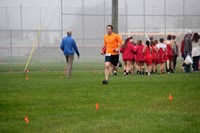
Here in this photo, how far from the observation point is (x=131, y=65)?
87.8 ft

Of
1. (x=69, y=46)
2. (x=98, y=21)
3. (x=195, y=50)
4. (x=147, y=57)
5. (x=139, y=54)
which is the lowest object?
(x=147, y=57)

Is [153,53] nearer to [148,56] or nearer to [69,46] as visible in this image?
[148,56]

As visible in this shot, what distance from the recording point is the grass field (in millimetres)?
9180

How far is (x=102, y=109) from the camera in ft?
37.8

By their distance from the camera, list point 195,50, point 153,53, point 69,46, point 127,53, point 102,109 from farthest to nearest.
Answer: point 195,50
point 153,53
point 127,53
point 69,46
point 102,109

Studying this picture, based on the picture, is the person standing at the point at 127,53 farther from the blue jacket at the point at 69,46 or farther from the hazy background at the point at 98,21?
the hazy background at the point at 98,21

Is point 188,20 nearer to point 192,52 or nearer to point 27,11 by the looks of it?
point 27,11

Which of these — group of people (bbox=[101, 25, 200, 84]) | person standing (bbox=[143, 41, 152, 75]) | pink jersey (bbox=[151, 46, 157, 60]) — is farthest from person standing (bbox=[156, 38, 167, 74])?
person standing (bbox=[143, 41, 152, 75])

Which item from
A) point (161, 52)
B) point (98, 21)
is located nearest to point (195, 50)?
point (161, 52)

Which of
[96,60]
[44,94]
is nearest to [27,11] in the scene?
[96,60]

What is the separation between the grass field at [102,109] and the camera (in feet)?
30.1

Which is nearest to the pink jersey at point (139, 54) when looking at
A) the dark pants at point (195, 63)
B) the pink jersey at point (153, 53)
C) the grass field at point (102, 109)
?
the pink jersey at point (153, 53)

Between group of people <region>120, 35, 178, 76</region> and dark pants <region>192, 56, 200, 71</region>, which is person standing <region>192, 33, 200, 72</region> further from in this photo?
group of people <region>120, 35, 178, 76</region>

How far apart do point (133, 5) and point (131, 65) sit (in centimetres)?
1973
